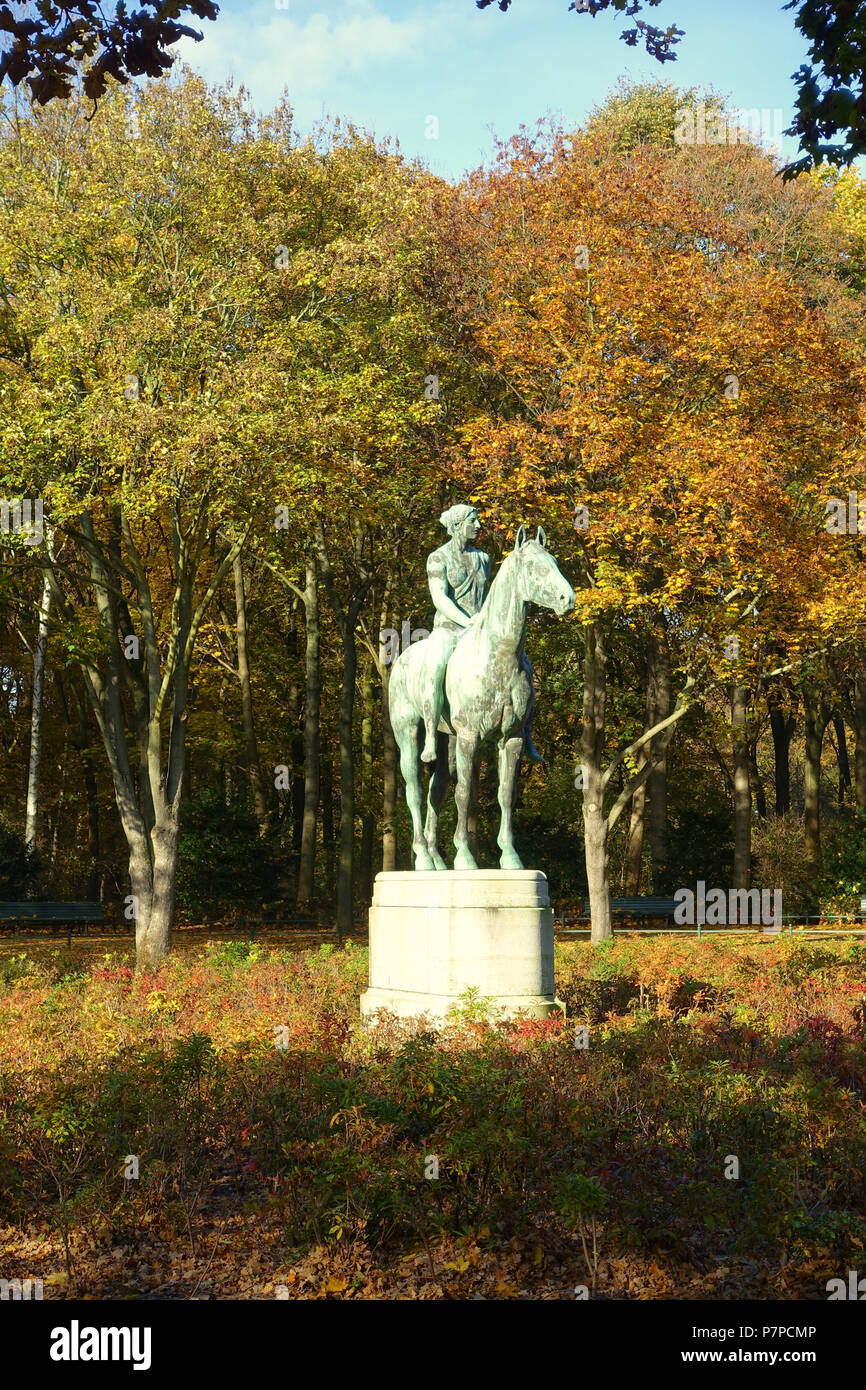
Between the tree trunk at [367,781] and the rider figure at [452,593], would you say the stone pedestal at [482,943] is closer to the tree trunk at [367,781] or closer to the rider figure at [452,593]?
the rider figure at [452,593]

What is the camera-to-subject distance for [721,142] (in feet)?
102

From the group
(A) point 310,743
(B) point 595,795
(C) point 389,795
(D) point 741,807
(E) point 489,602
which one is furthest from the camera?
(D) point 741,807

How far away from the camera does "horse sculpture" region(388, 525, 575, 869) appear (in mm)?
11109

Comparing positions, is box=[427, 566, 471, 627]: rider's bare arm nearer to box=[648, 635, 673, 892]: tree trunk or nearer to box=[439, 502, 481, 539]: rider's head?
box=[439, 502, 481, 539]: rider's head

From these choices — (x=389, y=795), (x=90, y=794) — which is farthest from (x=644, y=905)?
(x=90, y=794)

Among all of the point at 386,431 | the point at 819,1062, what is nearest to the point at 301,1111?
the point at 819,1062

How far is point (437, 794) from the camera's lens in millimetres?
12906

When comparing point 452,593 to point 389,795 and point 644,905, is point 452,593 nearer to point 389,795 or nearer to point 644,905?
point 389,795

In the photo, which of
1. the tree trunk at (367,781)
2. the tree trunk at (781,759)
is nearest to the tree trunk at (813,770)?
the tree trunk at (781,759)

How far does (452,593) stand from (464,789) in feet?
6.29

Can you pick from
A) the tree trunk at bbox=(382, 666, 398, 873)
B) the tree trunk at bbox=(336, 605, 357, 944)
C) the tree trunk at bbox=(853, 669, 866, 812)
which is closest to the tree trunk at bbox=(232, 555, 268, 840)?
the tree trunk at bbox=(382, 666, 398, 873)

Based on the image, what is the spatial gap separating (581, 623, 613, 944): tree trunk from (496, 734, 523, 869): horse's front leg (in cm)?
1088

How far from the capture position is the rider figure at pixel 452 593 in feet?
40.3
